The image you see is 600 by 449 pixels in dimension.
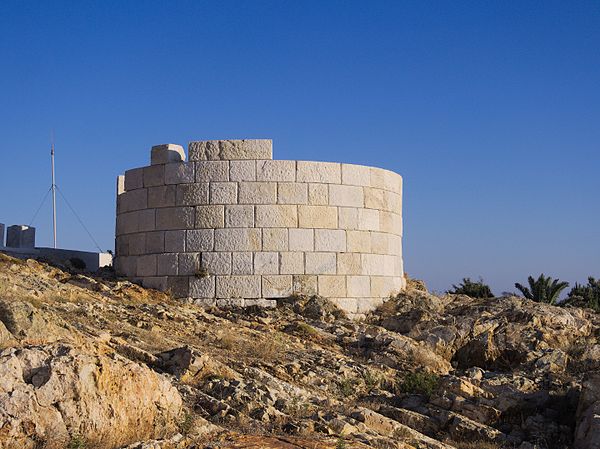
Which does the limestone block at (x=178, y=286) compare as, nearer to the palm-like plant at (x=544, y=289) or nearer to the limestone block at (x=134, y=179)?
the limestone block at (x=134, y=179)

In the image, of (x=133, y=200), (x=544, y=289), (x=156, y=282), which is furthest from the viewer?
(x=544, y=289)

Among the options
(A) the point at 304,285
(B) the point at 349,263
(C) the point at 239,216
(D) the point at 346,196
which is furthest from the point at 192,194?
(B) the point at 349,263

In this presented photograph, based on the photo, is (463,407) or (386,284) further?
(386,284)

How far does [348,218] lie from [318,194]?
0.81 m

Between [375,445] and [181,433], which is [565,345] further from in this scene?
[181,433]

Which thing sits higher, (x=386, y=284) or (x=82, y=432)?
(x=386, y=284)

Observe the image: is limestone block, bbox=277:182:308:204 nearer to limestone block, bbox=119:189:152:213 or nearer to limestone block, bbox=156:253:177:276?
limestone block, bbox=156:253:177:276

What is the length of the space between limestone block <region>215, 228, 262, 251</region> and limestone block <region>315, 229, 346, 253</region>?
1173 mm

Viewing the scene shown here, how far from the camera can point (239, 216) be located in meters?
13.8

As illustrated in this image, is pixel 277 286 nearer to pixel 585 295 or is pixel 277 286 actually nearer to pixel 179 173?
pixel 179 173

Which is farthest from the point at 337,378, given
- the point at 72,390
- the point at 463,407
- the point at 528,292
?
the point at 528,292

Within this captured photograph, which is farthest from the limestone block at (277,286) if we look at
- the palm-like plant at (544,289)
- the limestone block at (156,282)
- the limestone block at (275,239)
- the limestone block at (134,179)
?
the palm-like plant at (544,289)

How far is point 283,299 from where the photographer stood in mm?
13758

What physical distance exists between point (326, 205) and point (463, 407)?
6.56m
